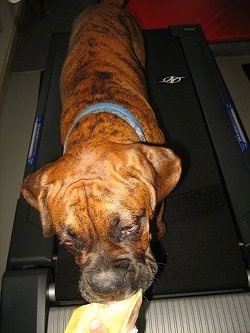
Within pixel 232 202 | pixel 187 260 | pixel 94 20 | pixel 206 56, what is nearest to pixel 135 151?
pixel 187 260

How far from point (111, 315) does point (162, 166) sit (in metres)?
0.62

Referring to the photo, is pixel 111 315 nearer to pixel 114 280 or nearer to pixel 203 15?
pixel 114 280

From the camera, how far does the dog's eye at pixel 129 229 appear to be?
53.0 inches

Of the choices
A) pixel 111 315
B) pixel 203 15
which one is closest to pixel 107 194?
pixel 111 315

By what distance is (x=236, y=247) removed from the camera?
196 centimetres

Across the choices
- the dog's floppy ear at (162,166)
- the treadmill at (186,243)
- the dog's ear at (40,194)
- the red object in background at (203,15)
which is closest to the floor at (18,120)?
the red object in background at (203,15)

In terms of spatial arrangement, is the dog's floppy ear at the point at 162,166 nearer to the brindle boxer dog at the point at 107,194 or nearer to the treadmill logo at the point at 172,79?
the brindle boxer dog at the point at 107,194

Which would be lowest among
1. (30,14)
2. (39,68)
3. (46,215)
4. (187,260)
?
(187,260)

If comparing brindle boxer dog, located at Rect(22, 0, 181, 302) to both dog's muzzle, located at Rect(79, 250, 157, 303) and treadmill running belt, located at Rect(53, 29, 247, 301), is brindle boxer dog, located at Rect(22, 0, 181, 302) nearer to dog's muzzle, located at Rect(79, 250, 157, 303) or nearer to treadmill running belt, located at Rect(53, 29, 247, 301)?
dog's muzzle, located at Rect(79, 250, 157, 303)

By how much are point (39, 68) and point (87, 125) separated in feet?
7.70

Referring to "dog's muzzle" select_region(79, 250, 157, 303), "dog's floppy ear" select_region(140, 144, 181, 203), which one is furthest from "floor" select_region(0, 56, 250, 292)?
"dog's floppy ear" select_region(140, 144, 181, 203)

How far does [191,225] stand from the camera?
208 centimetres

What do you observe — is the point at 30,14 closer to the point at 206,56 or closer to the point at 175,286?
the point at 206,56

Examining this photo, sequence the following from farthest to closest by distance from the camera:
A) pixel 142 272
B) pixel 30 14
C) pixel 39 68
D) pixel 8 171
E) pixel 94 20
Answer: pixel 30 14, pixel 39 68, pixel 8 171, pixel 94 20, pixel 142 272
